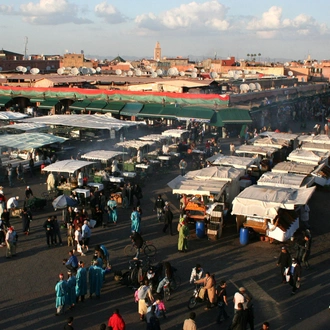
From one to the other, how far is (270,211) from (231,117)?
62.0ft

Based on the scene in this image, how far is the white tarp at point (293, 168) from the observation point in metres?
18.2

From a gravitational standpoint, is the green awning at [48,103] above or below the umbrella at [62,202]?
above

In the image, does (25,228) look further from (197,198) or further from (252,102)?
(252,102)

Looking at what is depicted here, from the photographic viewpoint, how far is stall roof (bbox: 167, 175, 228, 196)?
14.8m

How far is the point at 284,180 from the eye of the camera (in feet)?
53.0

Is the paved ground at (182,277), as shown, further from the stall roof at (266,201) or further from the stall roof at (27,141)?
the stall roof at (27,141)

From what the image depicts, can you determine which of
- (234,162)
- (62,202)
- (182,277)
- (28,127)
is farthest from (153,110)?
(182,277)

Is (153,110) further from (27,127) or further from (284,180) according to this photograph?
(284,180)

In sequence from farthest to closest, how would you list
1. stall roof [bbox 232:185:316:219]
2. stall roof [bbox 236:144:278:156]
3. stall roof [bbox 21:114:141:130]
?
stall roof [bbox 21:114:141:130] < stall roof [bbox 236:144:278:156] < stall roof [bbox 232:185:316:219]

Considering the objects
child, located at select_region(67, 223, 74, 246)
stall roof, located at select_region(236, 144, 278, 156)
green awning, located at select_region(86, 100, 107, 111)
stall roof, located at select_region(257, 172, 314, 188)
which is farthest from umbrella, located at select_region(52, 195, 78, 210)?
green awning, located at select_region(86, 100, 107, 111)

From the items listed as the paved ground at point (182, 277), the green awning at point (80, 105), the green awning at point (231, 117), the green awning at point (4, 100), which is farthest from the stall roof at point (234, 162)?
Answer: the green awning at point (4, 100)

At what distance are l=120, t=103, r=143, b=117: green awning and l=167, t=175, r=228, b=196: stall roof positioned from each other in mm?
18409

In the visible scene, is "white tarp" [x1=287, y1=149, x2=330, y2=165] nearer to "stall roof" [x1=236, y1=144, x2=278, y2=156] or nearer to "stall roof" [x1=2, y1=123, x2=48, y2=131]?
"stall roof" [x1=236, y1=144, x2=278, y2=156]

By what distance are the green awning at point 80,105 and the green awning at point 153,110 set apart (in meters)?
4.76
